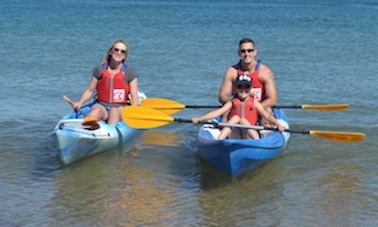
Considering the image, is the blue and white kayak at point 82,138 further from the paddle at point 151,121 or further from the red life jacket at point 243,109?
the red life jacket at point 243,109

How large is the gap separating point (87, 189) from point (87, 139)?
0.85 metres

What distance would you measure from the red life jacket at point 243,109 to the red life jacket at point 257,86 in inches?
22.0

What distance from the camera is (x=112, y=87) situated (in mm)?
9086

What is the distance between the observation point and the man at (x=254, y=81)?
838 cm

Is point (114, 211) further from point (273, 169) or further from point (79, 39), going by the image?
point (79, 39)

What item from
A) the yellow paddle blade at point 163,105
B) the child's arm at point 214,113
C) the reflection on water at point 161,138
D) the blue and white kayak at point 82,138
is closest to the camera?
the child's arm at point 214,113

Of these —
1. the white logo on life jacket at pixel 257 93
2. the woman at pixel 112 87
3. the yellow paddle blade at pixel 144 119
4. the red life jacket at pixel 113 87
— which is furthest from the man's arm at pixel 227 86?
the red life jacket at pixel 113 87

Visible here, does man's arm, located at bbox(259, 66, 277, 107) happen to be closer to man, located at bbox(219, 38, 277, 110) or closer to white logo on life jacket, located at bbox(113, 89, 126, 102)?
man, located at bbox(219, 38, 277, 110)

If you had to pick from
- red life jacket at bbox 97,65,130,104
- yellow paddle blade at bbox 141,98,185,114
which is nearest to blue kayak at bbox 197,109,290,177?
yellow paddle blade at bbox 141,98,185,114

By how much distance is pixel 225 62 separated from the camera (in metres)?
18.7

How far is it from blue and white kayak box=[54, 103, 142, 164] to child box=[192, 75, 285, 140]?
134 cm

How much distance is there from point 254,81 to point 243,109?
2.30 feet

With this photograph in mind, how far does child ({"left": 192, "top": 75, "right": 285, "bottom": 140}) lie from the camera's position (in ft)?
25.6

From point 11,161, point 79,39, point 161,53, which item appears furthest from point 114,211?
point 79,39
